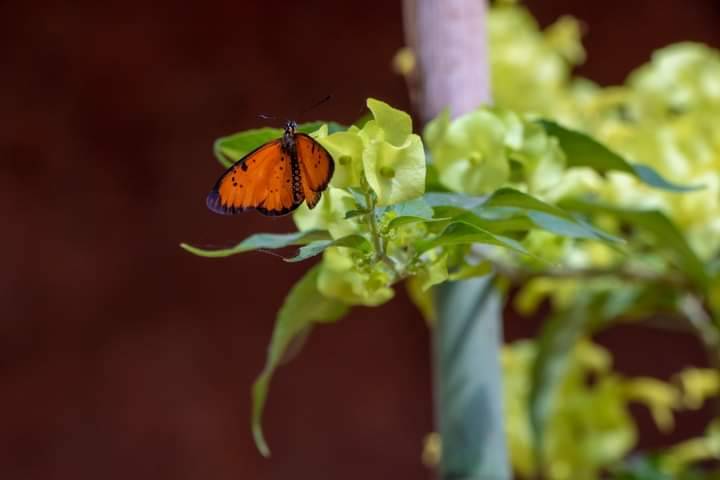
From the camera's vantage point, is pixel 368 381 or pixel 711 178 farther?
pixel 368 381

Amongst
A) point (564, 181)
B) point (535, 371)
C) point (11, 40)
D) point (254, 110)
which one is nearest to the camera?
point (564, 181)

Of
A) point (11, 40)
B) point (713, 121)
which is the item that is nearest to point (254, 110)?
point (11, 40)

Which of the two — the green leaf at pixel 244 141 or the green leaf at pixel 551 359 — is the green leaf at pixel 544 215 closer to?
the green leaf at pixel 244 141

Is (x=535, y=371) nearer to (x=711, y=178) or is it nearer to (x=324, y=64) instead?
(x=711, y=178)

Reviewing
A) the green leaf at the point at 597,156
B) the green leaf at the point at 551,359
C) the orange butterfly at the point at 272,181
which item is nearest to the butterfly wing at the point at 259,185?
the orange butterfly at the point at 272,181

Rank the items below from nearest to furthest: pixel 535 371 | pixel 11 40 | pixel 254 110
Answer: pixel 535 371 → pixel 11 40 → pixel 254 110

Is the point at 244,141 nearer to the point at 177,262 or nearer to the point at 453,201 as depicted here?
the point at 453,201
